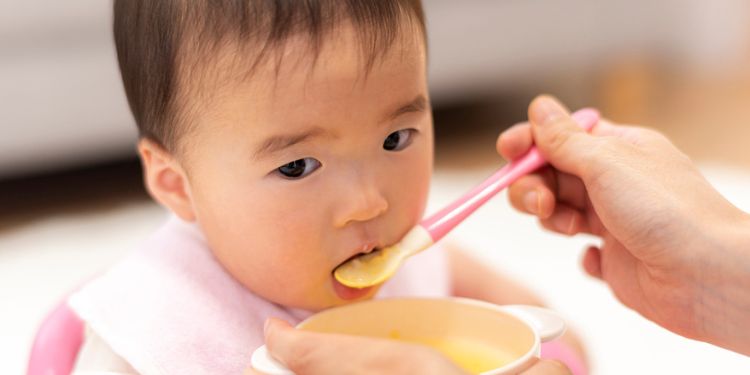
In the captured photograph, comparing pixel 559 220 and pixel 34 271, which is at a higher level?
pixel 559 220

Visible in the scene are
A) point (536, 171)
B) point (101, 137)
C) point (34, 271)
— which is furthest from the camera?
point (101, 137)

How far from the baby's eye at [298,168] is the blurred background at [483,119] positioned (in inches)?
19.5

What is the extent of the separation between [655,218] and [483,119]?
5.30 ft

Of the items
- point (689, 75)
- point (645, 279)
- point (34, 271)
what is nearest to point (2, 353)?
point (34, 271)

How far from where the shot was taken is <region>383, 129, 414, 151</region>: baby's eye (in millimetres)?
753

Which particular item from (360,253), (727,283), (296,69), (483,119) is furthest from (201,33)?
(483,119)

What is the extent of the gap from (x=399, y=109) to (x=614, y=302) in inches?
23.0

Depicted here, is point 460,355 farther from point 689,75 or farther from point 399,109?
point 689,75

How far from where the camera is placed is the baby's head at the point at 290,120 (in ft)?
2.27

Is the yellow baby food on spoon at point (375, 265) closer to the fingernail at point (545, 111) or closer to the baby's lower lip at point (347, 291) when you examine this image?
the baby's lower lip at point (347, 291)

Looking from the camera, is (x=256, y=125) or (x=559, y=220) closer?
(x=256, y=125)

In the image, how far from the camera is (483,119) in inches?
91.8

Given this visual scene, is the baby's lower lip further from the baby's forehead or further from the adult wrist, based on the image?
the adult wrist

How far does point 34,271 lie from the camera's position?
148 centimetres
